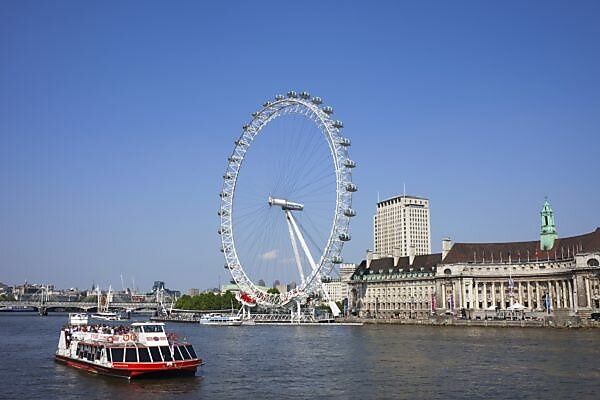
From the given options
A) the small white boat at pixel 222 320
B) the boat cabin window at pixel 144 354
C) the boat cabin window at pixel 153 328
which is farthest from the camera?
the small white boat at pixel 222 320

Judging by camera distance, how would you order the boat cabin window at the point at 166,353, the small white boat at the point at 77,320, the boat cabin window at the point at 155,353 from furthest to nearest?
the small white boat at the point at 77,320 → the boat cabin window at the point at 166,353 → the boat cabin window at the point at 155,353

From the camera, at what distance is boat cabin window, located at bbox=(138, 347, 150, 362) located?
133 feet

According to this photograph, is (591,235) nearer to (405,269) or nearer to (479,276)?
(479,276)

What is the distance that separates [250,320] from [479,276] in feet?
153

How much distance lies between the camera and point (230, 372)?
149 feet

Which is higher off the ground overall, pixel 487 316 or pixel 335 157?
pixel 335 157

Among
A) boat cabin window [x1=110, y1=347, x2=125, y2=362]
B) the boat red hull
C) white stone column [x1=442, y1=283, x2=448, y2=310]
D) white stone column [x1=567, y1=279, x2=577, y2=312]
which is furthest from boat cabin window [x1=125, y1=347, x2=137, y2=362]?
white stone column [x1=442, y1=283, x2=448, y2=310]

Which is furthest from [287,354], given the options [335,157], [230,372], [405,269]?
[405,269]

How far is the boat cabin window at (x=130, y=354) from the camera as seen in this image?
133ft

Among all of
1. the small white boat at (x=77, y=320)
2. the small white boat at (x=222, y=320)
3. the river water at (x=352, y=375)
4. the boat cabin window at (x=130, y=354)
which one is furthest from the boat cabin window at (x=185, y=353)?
the small white boat at (x=222, y=320)

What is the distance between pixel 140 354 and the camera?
40875 mm

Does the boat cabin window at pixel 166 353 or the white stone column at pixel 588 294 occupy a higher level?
the white stone column at pixel 588 294

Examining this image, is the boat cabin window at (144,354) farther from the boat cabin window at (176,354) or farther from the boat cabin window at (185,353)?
the boat cabin window at (185,353)

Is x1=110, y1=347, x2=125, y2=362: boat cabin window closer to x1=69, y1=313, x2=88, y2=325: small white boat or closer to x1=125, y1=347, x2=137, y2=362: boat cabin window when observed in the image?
x1=125, y1=347, x2=137, y2=362: boat cabin window
